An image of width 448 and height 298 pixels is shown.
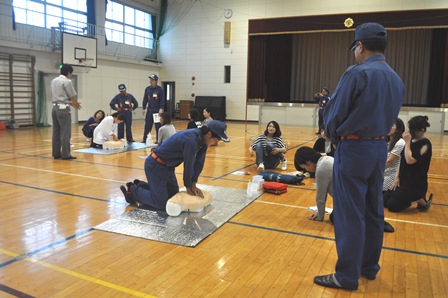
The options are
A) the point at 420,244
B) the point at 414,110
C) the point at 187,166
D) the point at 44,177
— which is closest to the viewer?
the point at 420,244

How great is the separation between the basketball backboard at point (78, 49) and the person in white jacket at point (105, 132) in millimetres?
7122

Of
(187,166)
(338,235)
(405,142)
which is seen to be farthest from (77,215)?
(405,142)

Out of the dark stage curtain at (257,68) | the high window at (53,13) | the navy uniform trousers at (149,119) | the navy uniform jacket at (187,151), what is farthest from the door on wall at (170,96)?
the navy uniform jacket at (187,151)

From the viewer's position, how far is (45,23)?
14.9 m

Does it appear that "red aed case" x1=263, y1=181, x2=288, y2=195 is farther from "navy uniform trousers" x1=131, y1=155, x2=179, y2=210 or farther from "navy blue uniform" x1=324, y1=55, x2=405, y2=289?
"navy blue uniform" x1=324, y1=55, x2=405, y2=289

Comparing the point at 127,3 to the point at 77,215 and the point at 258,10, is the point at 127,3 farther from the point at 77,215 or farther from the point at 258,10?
the point at 77,215

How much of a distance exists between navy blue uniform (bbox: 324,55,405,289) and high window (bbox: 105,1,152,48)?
17.0 metres

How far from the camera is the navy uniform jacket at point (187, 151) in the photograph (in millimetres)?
3832

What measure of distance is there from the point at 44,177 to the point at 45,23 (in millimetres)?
11242

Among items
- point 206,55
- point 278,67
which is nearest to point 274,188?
point 278,67

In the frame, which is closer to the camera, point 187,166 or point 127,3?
point 187,166

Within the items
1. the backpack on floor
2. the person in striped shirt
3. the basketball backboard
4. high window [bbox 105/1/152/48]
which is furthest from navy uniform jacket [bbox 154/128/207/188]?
high window [bbox 105/1/152/48]

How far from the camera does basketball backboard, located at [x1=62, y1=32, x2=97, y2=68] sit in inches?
583

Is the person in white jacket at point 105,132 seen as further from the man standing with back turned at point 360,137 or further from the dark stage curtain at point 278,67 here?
the dark stage curtain at point 278,67
